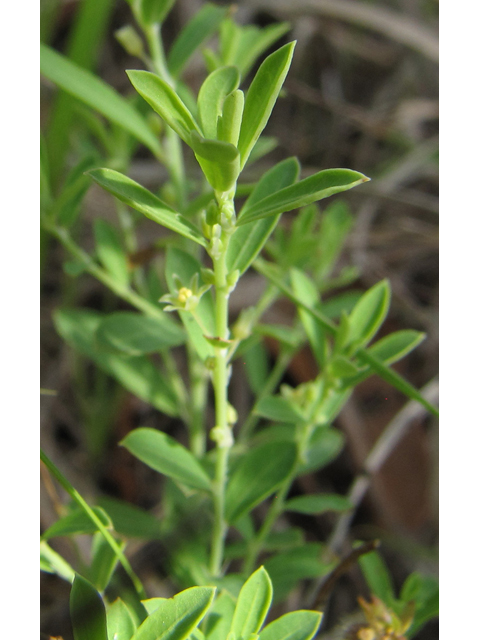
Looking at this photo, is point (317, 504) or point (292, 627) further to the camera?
point (317, 504)

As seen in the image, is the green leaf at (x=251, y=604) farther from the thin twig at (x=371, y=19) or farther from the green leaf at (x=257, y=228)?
the thin twig at (x=371, y=19)

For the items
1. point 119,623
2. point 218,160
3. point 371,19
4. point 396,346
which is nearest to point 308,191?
point 218,160

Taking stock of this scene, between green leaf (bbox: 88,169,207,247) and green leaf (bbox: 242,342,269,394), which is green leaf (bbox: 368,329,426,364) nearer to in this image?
green leaf (bbox: 88,169,207,247)

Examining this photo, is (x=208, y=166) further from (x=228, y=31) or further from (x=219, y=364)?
(x=228, y=31)

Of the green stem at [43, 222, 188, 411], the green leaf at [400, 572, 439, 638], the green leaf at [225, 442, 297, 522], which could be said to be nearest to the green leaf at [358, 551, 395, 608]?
the green leaf at [400, 572, 439, 638]

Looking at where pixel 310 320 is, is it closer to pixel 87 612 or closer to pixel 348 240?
pixel 87 612

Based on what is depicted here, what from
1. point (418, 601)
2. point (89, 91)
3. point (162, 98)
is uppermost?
point (89, 91)

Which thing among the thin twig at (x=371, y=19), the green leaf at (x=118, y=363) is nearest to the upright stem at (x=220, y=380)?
the green leaf at (x=118, y=363)
